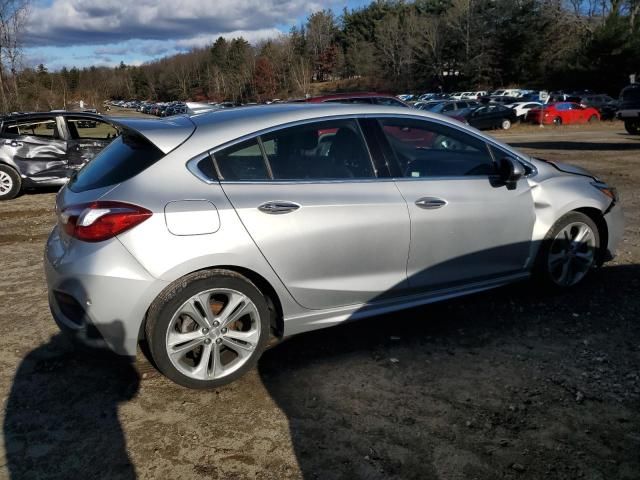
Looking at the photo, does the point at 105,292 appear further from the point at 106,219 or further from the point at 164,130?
the point at 164,130

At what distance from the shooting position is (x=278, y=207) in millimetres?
3328

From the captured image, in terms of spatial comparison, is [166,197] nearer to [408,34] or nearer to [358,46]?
[408,34]

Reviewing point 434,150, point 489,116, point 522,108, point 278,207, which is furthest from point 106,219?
point 522,108

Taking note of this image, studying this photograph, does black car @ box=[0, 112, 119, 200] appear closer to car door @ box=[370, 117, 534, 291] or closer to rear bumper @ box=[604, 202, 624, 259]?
car door @ box=[370, 117, 534, 291]

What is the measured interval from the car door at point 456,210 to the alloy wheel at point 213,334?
3.72 feet

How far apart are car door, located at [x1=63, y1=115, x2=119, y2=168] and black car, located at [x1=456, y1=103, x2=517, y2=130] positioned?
19.0 metres

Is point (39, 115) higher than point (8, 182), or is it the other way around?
point (39, 115)

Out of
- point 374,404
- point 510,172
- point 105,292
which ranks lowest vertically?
point 374,404

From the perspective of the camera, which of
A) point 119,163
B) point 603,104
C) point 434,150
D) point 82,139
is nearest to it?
point 119,163

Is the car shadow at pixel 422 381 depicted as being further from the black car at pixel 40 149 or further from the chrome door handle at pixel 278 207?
the black car at pixel 40 149

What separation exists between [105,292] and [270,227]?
946mm

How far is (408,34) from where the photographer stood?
273ft

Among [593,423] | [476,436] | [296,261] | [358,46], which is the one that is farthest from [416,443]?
[358,46]

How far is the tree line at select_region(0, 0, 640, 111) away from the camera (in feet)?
160
